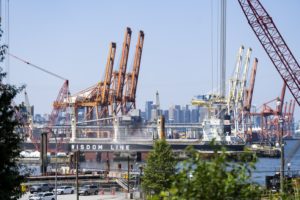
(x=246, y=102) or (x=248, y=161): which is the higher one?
(x=246, y=102)

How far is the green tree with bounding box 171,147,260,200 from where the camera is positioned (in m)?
10.9

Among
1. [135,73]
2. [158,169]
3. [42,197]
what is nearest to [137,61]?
[135,73]

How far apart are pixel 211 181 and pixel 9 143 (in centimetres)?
808

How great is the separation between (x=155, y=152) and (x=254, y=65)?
4914 inches

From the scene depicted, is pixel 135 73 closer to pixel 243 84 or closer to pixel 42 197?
pixel 243 84

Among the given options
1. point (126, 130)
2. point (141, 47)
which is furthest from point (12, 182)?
point (126, 130)

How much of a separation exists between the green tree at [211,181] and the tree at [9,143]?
7.16 m

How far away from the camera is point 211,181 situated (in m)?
10.9

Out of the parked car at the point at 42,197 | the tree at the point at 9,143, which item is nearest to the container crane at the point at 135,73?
the parked car at the point at 42,197

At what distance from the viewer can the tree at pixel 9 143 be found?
17.4 meters

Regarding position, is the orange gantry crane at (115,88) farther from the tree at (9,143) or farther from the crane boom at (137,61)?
the tree at (9,143)

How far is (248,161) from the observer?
11641 millimetres

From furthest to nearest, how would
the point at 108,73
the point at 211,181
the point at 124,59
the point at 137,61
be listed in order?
1. the point at 137,61
2. the point at 108,73
3. the point at 124,59
4. the point at 211,181

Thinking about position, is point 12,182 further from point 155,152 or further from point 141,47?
point 141,47
